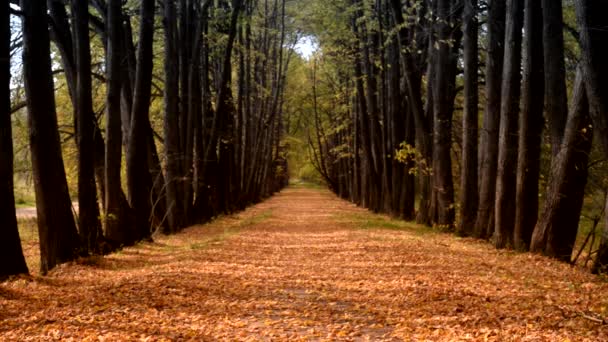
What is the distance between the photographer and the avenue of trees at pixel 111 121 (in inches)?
362

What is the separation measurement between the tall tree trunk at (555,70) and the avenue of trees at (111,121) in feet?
25.3

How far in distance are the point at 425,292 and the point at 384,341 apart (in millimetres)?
2209

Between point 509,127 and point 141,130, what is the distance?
24.7ft

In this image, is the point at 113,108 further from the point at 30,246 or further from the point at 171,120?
the point at 30,246

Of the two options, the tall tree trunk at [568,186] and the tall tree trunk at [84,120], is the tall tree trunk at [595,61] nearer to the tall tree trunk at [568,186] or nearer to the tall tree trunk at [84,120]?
the tall tree trunk at [568,186]

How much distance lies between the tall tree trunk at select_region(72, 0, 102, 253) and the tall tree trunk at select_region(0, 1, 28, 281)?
101 inches

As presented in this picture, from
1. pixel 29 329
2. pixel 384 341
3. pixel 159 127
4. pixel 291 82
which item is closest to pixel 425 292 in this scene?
pixel 384 341

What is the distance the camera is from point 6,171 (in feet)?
26.6

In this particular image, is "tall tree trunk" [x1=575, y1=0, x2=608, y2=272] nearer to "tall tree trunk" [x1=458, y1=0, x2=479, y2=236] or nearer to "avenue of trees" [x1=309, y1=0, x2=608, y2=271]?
"avenue of trees" [x1=309, y1=0, x2=608, y2=271]

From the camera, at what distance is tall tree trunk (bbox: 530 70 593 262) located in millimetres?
9789

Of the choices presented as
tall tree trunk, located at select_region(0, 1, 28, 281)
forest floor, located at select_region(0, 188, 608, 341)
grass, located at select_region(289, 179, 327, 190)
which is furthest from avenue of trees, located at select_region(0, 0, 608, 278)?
grass, located at select_region(289, 179, 327, 190)

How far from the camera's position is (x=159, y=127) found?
26.7 m

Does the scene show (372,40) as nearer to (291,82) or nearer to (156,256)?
(156,256)

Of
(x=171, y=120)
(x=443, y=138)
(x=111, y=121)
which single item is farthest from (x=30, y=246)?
(x=443, y=138)
